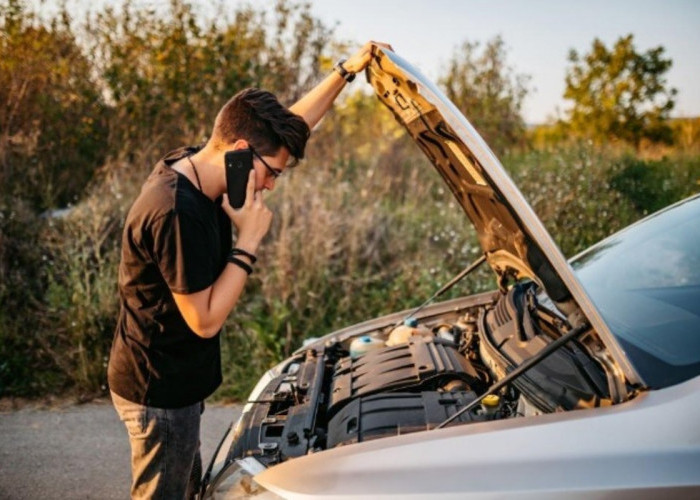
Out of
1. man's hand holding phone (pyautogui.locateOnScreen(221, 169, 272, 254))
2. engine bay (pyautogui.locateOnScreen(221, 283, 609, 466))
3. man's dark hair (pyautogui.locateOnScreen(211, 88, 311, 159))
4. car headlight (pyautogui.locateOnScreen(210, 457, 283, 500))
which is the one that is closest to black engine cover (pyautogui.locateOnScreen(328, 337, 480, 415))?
engine bay (pyautogui.locateOnScreen(221, 283, 609, 466))

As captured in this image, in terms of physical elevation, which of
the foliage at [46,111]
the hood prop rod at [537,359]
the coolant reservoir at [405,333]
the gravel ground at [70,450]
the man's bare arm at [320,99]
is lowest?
the gravel ground at [70,450]

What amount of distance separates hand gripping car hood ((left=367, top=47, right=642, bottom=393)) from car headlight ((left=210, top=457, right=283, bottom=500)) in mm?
1046

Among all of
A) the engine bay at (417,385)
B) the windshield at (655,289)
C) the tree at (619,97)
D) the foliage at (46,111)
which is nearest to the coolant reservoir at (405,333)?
the engine bay at (417,385)

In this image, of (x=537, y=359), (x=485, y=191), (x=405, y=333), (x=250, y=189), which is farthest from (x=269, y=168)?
(x=405, y=333)

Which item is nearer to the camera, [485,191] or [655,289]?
[485,191]

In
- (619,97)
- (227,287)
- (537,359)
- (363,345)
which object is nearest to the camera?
(537,359)

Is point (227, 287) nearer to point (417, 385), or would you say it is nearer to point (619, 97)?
point (417, 385)

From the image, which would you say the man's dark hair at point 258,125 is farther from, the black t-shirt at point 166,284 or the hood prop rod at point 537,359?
the hood prop rod at point 537,359

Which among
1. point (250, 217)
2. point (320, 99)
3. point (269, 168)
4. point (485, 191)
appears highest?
point (320, 99)

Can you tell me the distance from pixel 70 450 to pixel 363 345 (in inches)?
84.0

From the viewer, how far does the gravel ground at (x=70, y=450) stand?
10.7 feet

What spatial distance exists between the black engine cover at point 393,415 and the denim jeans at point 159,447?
0.52 meters

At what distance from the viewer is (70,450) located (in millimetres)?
3680

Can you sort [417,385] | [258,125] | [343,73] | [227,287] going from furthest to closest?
[343,73] → [417,385] → [258,125] → [227,287]
